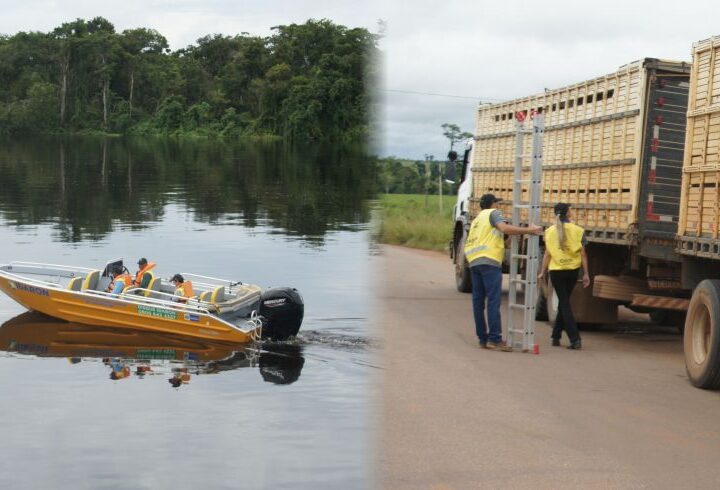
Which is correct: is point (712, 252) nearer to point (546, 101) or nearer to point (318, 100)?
point (546, 101)

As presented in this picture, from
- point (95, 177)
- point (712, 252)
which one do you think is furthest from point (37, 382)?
point (95, 177)

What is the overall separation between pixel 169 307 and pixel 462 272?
205 inches

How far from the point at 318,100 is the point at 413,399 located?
64.0 metres

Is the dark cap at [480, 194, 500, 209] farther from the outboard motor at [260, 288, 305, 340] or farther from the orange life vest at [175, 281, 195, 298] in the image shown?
the orange life vest at [175, 281, 195, 298]

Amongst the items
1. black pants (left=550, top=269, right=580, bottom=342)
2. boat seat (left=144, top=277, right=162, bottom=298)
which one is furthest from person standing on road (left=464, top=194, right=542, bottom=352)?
boat seat (left=144, top=277, right=162, bottom=298)

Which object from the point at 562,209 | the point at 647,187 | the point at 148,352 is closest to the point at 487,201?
the point at 562,209

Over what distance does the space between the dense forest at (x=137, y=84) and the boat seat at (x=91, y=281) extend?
7215cm

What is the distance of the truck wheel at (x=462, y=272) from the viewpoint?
71.2 ft

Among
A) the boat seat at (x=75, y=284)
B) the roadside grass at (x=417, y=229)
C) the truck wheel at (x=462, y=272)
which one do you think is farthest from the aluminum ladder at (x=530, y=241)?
the roadside grass at (x=417, y=229)

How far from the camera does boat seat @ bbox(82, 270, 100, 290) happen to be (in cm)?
2358

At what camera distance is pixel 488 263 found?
13805mm

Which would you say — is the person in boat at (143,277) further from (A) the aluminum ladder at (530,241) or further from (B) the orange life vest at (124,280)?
(A) the aluminum ladder at (530,241)

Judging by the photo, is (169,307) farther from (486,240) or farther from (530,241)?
(530,241)

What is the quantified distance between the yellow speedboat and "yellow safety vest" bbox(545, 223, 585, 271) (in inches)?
262
